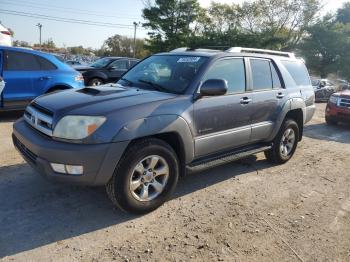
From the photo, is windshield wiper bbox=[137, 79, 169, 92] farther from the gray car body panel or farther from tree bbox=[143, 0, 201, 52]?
tree bbox=[143, 0, 201, 52]

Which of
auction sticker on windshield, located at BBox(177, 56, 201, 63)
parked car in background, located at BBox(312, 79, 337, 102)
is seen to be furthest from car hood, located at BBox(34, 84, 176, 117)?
parked car in background, located at BBox(312, 79, 337, 102)

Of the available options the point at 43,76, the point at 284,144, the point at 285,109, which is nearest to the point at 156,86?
the point at 285,109

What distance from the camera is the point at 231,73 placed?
475 cm

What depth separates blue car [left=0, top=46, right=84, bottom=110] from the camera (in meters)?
7.57

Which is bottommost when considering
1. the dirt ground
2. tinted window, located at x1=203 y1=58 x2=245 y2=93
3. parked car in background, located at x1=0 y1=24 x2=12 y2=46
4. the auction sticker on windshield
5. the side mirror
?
the dirt ground

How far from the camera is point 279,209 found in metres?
4.22

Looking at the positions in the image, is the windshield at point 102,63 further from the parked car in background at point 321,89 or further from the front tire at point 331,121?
the parked car in background at point 321,89

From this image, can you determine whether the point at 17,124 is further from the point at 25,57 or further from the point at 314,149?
the point at 314,149

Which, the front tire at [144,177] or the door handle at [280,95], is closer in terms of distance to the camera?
the front tire at [144,177]

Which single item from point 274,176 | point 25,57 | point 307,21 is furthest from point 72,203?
point 307,21

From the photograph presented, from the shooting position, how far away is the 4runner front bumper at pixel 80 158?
331 centimetres

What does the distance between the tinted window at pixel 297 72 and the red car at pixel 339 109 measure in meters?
4.29

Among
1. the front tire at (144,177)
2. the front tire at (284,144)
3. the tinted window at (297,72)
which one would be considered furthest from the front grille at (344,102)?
the front tire at (144,177)

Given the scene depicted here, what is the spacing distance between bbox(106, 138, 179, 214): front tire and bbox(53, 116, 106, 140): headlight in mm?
423
